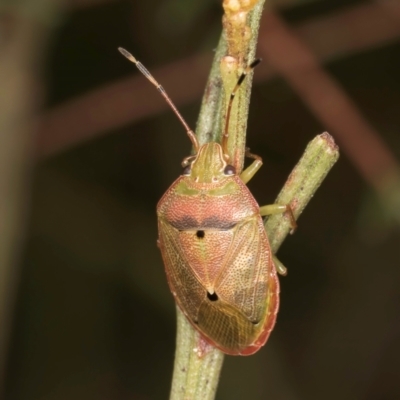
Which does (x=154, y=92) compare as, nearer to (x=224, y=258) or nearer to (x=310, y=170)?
(x=224, y=258)

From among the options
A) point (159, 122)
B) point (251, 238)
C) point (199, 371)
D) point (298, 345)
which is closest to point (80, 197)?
point (159, 122)

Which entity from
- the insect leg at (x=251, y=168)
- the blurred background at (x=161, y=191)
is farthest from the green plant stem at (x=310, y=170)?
the blurred background at (x=161, y=191)

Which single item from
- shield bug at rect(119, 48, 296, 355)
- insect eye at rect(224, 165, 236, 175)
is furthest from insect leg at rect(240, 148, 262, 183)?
insect eye at rect(224, 165, 236, 175)

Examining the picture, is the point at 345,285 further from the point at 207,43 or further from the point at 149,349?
the point at 207,43

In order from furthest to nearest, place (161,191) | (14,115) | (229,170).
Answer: (161,191), (14,115), (229,170)

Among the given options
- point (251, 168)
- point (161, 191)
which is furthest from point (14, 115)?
point (251, 168)

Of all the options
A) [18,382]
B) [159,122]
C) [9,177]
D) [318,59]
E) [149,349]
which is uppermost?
[318,59]

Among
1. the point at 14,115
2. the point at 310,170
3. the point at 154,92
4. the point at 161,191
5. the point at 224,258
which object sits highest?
the point at 154,92
